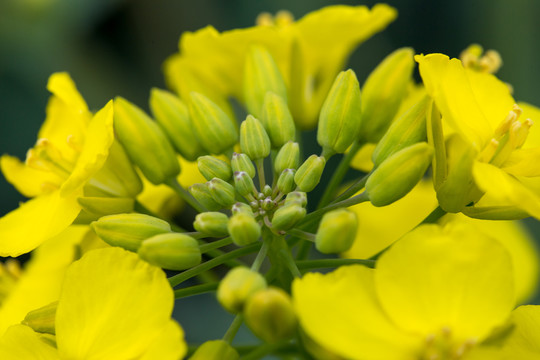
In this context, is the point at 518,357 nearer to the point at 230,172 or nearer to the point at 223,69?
the point at 230,172

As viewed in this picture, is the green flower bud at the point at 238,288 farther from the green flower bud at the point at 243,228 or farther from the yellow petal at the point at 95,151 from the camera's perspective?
the yellow petal at the point at 95,151

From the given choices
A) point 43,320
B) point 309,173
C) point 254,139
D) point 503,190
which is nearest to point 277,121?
point 254,139

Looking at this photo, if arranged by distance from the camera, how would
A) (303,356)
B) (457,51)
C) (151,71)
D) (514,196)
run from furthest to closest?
1. (151,71)
2. (457,51)
3. (303,356)
4. (514,196)

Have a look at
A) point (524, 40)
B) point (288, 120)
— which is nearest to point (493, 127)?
point (288, 120)

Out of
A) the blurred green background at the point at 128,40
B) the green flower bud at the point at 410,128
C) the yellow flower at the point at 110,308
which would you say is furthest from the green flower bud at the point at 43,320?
the blurred green background at the point at 128,40

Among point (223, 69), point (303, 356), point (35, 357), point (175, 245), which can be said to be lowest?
point (303, 356)
